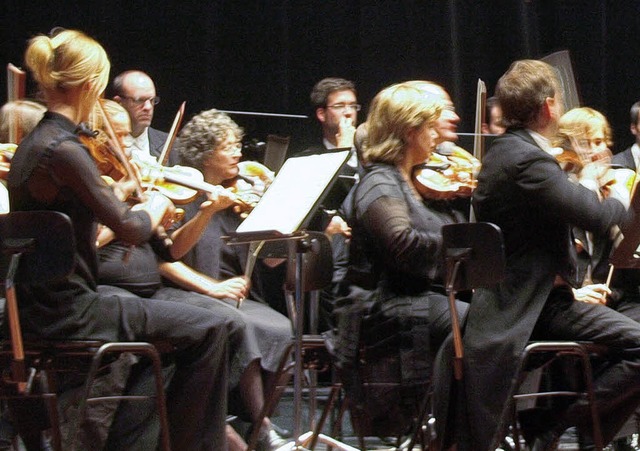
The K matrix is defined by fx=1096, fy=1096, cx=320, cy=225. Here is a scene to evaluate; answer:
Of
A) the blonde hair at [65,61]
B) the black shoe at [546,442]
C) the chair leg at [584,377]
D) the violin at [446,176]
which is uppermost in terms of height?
the blonde hair at [65,61]

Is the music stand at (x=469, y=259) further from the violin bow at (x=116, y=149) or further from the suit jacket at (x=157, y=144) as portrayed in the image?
the suit jacket at (x=157, y=144)

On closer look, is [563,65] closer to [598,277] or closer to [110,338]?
[598,277]

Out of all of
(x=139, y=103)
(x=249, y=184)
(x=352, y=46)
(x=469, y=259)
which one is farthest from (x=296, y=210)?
(x=352, y=46)

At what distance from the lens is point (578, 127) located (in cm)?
387

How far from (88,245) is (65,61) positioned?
0.49 meters

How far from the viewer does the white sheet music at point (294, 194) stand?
9.77 ft

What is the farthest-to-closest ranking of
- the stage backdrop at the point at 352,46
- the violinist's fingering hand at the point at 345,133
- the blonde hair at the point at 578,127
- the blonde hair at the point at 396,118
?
the stage backdrop at the point at 352,46
the violinist's fingering hand at the point at 345,133
the blonde hair at the point at 578,127
the blonde hair at the point at 396,118

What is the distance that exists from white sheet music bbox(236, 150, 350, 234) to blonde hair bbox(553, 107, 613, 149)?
1.09 metres

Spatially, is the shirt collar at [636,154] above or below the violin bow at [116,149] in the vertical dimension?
below

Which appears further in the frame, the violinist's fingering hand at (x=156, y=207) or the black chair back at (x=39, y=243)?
the violinist's fingering hand at (x=156, y=207)

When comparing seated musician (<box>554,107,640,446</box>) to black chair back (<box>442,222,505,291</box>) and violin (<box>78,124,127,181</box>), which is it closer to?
black chair back (<box>442,222,505,291</box>)

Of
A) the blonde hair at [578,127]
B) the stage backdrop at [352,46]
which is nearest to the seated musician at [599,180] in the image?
the blonde hair at [578,127]

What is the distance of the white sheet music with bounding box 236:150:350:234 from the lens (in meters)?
2.98

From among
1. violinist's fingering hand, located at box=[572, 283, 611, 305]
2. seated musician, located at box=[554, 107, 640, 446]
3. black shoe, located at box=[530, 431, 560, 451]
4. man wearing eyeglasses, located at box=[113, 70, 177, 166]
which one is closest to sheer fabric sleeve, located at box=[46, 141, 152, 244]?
black shoe, located at box=[530, 431, 560, 451]
